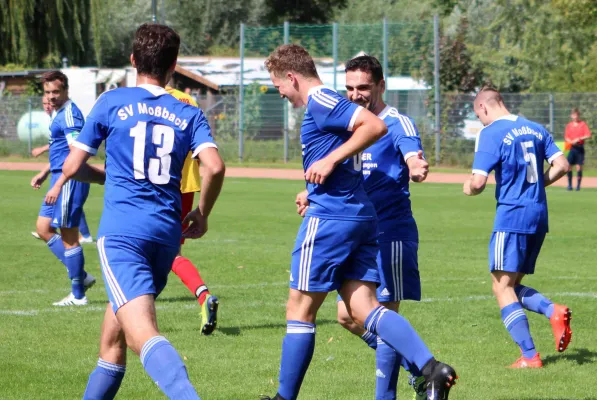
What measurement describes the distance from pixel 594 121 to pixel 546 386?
28.5 m

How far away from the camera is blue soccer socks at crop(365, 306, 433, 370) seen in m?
5.05

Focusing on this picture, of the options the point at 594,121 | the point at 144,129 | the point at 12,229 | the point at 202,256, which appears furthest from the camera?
the point at 594,121

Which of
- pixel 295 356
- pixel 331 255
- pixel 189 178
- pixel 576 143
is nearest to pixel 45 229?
pixel 189 178

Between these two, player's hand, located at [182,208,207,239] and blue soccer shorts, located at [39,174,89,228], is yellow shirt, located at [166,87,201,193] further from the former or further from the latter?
player's hand, located at [182,208,207,239]

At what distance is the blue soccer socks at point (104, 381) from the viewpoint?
491 centimetres

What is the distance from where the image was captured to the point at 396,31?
34.2m

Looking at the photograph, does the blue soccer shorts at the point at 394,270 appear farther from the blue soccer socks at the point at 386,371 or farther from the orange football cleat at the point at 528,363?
the orange football cleat at the point at 528,363

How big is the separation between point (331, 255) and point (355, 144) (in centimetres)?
62

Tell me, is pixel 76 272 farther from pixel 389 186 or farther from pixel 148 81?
pixel 148 81

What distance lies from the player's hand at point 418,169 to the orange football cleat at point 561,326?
224cm

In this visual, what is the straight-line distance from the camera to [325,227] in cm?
536

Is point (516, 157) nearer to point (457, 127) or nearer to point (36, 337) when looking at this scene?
point (36, 337)

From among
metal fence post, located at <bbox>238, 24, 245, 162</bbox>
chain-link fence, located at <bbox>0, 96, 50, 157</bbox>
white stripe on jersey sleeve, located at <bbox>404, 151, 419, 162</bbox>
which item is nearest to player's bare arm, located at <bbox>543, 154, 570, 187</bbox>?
white stripe on jersey sleeve, located at <bbox>404, 151, 419, 162</bbox>

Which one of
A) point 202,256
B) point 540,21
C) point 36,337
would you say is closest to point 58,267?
point 202,256
